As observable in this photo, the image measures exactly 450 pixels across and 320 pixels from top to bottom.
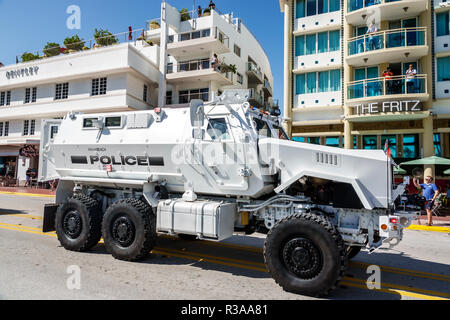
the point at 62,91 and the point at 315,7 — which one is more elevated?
the point at 315,7

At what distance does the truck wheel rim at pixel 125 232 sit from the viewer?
249 inches

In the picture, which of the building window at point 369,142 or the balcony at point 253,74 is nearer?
the building window at point 369,142

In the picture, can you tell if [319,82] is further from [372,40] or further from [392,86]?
[392,86]

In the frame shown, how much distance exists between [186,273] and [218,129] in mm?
2817

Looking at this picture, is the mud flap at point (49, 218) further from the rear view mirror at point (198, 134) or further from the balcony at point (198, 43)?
the balcony at point (198, 43)

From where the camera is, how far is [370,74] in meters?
21.0

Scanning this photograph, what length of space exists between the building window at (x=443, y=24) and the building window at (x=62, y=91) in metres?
29.4

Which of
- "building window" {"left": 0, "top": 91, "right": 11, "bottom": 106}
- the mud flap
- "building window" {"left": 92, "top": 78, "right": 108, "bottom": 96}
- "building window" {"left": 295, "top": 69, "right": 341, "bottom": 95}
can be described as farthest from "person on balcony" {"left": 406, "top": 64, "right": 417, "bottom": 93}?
"building window" {"left": 0, "top": 91, "right": 11, "bottom": 106}

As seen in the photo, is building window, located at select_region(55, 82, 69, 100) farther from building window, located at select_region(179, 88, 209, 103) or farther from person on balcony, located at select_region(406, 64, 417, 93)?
person on balcony, located at select_region(406, 64, 417, 93)

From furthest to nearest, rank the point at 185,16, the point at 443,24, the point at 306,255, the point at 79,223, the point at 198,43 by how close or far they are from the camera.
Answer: the point at 185,16
the point at 198,43
the point at 443,24
the point at 79,223
the point at 306,255

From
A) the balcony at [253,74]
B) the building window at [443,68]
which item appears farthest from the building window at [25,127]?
the building window at [443,68]

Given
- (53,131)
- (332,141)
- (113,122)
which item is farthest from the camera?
(332,141)

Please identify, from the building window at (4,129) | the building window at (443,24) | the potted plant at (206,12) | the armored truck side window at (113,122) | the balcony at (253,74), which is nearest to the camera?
the armored truck side window at (113,122)

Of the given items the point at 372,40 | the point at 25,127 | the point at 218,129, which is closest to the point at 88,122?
the point at 218,129
